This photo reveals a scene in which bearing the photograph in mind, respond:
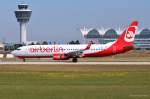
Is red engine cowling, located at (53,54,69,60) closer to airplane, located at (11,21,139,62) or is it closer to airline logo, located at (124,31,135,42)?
airplane, located at (11,21,139,62)

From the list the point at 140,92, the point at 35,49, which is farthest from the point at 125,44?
the point at 140,92

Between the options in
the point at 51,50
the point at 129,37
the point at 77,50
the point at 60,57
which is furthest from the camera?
the point at 129,37

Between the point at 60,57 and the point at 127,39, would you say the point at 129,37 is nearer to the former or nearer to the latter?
the point at 127,39

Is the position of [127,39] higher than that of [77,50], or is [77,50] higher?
[127,39]

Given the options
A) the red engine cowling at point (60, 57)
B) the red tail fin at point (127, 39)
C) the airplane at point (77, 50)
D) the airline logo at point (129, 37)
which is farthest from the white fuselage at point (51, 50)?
the airline logo at point (129, 37)

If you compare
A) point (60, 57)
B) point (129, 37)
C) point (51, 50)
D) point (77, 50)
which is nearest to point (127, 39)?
point (129, 37)

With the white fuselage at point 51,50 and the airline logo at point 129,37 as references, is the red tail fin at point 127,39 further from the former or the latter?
the white fuselage at point 51,50

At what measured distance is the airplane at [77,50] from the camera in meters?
83.8

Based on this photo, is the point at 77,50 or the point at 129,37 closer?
the point at 77,50

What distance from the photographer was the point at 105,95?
2342cm

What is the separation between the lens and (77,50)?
84812mm

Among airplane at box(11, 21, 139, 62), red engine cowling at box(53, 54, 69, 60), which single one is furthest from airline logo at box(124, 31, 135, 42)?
red engine cowling at box(53, 54, 69, 60)

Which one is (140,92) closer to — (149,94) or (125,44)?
(149,94)

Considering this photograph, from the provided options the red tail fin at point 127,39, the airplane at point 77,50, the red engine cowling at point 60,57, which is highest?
the red tail fin at point 127,39
